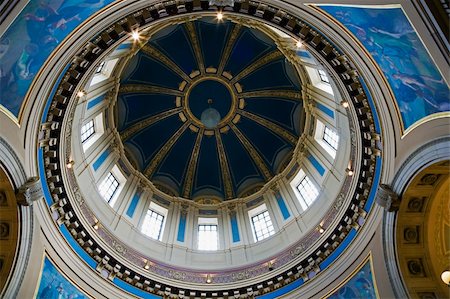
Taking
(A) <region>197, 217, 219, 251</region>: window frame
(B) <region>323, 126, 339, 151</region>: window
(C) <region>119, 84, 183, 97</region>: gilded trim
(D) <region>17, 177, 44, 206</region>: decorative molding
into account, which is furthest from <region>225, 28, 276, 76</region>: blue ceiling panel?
(D) <region>17, 177, 44, 206</region>: decorative molding

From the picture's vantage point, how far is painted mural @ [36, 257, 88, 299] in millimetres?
15211

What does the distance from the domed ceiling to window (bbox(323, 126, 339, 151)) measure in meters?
4.10

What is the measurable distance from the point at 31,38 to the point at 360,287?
14989 millimetres

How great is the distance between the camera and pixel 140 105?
30281mm

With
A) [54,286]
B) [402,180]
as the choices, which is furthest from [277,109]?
[54,286]

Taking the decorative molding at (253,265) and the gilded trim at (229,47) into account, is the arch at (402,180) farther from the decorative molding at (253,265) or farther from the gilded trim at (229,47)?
the gilded trim at (229,47)

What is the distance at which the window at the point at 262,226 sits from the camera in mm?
23469

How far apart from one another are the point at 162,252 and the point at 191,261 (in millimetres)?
1643

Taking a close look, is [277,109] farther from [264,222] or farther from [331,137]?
[264,222]

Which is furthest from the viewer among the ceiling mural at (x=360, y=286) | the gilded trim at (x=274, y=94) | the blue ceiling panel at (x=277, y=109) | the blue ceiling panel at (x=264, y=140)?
the blue ceiling panel at (x=264, y=140)

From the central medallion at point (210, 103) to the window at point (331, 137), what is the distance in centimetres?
1018

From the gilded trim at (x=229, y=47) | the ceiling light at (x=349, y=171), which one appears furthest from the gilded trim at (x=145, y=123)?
the ceiling light at (x=349, y=171)

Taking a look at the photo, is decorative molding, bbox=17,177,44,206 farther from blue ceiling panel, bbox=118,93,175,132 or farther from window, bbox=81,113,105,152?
blue ceiling panel, bbox=118,93,175,132

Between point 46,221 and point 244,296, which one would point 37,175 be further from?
point 244,296
